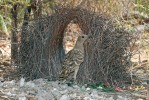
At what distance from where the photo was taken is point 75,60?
6.43m

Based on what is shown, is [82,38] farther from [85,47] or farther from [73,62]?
[73,62]

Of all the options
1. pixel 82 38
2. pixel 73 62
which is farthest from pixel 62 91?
pixel 82 38

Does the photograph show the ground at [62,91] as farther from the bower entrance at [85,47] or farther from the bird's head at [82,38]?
the bird's head at [82,38]

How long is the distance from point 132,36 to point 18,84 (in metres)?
1.71

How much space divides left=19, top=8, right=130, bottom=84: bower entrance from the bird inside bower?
0.08m

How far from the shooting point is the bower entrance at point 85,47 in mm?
6434

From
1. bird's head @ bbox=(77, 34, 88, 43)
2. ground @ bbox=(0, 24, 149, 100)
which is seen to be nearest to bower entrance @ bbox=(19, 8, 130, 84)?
bird's head @ bbox=(77, 34, 88, 43)

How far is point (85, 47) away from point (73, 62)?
0.90ft

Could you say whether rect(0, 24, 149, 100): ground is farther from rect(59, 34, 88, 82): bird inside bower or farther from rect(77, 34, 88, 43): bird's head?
rect(77, 34, 88, 43): bird's head

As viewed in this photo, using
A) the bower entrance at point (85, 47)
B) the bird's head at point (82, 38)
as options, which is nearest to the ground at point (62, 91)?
the bower entrance at point (85, 47)

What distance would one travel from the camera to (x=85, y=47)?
21.5 ft

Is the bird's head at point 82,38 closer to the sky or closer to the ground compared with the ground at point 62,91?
closer to the sky

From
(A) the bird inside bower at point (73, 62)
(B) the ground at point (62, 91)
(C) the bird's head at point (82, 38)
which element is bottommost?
(B) the ground at point (62, 91)

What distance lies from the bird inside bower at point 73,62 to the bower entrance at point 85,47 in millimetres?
77
